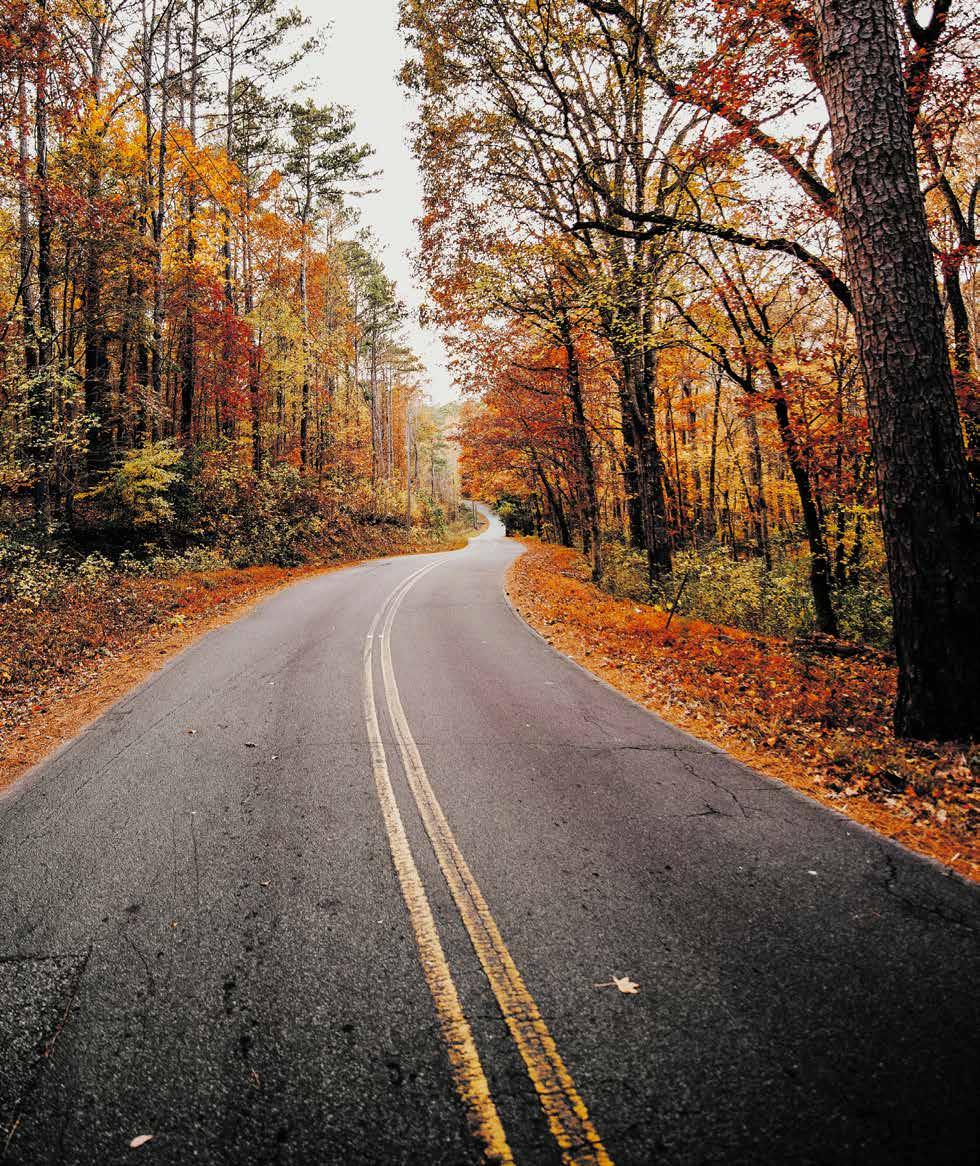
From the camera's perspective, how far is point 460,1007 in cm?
256

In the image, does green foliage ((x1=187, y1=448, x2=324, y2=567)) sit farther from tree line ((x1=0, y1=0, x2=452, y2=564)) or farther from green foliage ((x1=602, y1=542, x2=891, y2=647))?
green foliage ((x1=602, y1=542, x2=891, y2=647))

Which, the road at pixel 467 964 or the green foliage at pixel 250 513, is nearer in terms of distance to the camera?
the road at pixel 467 964

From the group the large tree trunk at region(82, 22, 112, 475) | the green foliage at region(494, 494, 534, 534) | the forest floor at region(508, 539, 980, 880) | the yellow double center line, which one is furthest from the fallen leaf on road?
the green foliage at region(494, 494, 534, 534)

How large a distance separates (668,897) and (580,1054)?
4.03 feet

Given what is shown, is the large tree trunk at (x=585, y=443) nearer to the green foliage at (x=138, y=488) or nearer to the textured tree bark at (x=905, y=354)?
the textured tree bark at (x=905, y=354)

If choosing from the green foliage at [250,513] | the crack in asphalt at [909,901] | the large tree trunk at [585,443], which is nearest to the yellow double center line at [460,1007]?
the crack in asphalt at [909,901]

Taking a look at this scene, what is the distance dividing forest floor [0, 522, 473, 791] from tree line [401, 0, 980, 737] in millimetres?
9233

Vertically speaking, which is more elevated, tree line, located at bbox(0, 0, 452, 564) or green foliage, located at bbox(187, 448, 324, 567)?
tree line, located at bbox(0, 0, 452, 564)

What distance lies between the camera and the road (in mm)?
2021

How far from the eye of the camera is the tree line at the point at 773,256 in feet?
14.9

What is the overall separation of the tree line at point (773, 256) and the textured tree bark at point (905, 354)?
0.02 m

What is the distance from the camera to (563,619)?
1159 cm

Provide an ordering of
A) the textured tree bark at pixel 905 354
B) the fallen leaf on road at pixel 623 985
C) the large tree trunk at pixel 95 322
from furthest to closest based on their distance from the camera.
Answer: the large tree trunk at pixel 95 322
the textured tree bark at pixel 905 354
the fallen leaf on road at pixel 623 985

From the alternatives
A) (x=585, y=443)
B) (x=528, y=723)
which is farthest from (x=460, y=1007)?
(x=585, y=443)
